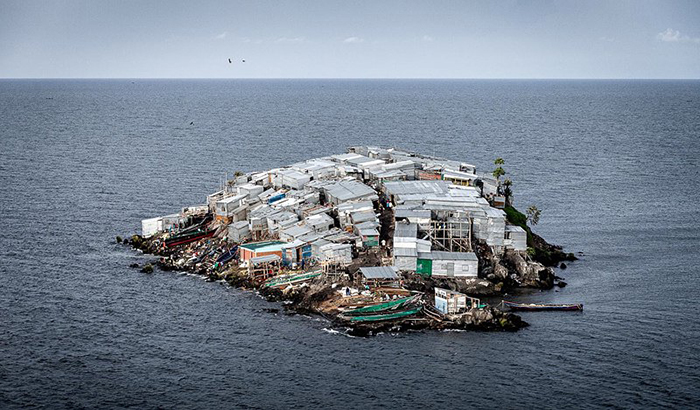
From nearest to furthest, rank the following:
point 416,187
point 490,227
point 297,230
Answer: point 490,227 → point 297,230 → point 416,187

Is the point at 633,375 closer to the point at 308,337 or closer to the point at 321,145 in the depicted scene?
the point at 308,337

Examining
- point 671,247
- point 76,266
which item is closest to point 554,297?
point 671,247

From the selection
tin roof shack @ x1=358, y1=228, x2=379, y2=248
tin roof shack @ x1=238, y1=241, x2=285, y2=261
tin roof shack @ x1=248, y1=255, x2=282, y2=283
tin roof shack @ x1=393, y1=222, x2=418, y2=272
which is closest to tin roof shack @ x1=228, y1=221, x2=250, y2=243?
tin roof shack @ x1=238, y1=241, x2=285, y2=261

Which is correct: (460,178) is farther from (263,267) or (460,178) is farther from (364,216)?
(263,267)

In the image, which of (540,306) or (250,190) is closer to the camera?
(540,306)

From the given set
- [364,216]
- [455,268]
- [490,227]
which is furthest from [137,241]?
[490,227]
